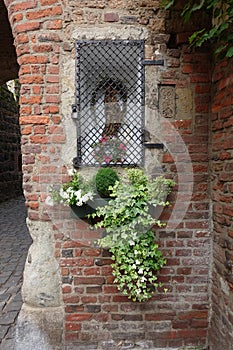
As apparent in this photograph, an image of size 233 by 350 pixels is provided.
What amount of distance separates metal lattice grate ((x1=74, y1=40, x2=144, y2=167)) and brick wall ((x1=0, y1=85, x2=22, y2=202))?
7128mm

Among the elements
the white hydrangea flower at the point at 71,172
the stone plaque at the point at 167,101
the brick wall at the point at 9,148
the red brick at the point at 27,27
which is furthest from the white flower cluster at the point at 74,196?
the brick wall at the point at 9,148

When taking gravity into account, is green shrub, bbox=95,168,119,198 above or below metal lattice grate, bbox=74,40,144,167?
below

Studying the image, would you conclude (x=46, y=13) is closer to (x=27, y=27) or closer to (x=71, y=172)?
(x=27, y=27)

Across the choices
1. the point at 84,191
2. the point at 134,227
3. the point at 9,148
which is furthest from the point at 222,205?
the point at 9,148

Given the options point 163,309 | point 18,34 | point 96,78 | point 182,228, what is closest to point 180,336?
point 163,309

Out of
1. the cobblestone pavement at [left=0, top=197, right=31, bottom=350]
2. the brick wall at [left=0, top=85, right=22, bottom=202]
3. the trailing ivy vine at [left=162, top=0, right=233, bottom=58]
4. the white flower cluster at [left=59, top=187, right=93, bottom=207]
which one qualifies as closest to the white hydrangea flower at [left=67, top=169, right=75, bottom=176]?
the white flower cluster at [left=59, top=187, right=93, bottom=207]

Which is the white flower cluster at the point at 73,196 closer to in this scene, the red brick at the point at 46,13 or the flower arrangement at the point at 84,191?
the flower arrangement at the point at 84,191

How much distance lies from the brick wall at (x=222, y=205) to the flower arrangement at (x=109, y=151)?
699 mm

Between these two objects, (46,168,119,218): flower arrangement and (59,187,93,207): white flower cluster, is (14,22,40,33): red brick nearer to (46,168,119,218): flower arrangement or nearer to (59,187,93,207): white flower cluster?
(46,168,119,218): flower arrangement

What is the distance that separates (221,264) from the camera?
2.17 m

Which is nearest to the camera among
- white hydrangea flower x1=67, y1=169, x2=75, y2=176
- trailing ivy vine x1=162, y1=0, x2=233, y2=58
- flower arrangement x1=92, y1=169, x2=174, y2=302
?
trailing ivy vine x1=162, y1=0, x2=233, y2=58

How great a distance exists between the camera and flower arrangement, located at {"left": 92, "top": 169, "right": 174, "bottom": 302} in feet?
6.99

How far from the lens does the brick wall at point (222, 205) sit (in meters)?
2.02

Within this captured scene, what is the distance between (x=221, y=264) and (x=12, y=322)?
1.98 meters
